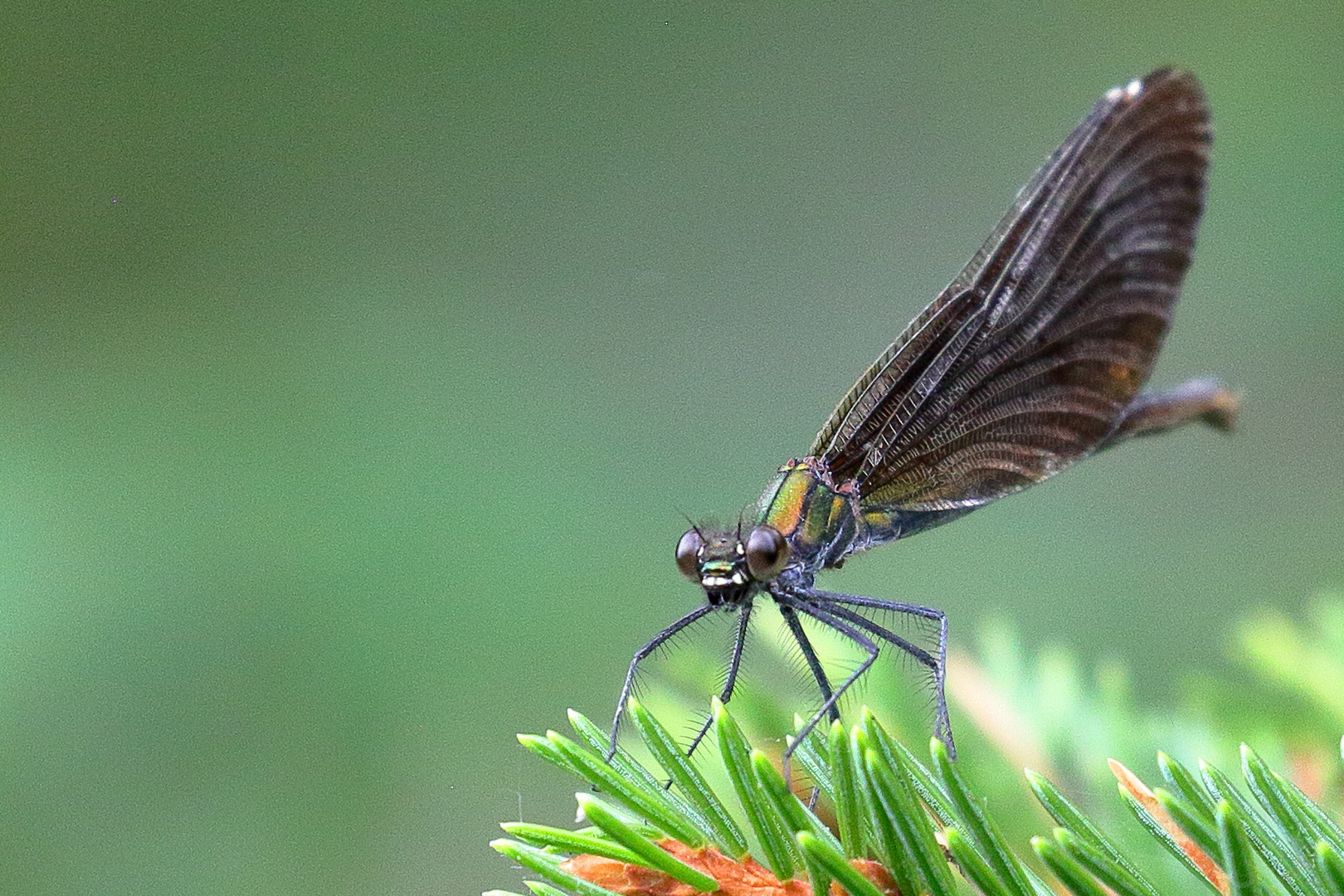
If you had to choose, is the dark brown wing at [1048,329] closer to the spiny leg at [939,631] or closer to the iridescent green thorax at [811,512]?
the iridescent green thorax at [811,512]

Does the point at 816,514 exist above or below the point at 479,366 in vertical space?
below

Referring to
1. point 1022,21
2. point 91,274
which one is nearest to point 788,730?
point 91,274

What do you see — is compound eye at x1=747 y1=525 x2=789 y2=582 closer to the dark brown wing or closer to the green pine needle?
the dark brown wing

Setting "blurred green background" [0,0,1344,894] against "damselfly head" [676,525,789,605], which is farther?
"blurred green background" [0,0,1344,894]

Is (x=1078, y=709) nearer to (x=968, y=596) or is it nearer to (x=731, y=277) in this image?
(x=968, y=596)

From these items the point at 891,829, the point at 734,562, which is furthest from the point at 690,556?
the point at 891,829

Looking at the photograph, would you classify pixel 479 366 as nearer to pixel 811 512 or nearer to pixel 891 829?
pixel 811 512

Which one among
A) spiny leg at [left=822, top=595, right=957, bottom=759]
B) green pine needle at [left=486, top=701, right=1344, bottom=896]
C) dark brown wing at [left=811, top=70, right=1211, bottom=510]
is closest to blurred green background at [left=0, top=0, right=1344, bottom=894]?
dark brown wing at [left=811, top=70, right=1211, bottom=510]

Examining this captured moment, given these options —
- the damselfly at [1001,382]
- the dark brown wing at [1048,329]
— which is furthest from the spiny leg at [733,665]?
the dark brown wing at [1048,329]
